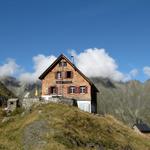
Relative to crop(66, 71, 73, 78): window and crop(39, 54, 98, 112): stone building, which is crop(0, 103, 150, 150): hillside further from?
crop(66, 71, 73, 78): window

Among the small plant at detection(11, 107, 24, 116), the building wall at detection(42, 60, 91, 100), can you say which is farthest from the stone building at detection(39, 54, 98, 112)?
the small plant at detection(11, 107, 24, 116)

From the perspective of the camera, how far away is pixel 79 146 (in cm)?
4881

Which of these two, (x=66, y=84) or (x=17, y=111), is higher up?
(x=66, y=84)

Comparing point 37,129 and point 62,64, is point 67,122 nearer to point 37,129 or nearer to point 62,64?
point 37,129

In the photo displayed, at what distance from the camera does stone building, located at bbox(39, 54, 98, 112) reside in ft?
264

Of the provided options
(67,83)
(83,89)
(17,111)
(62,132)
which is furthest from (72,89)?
(62,132)

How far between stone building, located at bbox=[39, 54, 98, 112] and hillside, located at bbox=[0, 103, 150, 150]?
13.4 metres

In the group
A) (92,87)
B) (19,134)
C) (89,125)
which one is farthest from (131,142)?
(92,87)

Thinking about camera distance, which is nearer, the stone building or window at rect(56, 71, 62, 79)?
the stone building

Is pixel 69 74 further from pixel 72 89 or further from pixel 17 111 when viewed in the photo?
pixel 17 111

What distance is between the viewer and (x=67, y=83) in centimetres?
8156

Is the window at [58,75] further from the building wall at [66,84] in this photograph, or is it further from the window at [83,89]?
the window at [83,89]

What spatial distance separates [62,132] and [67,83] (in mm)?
30878

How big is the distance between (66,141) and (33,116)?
12.0 meters
